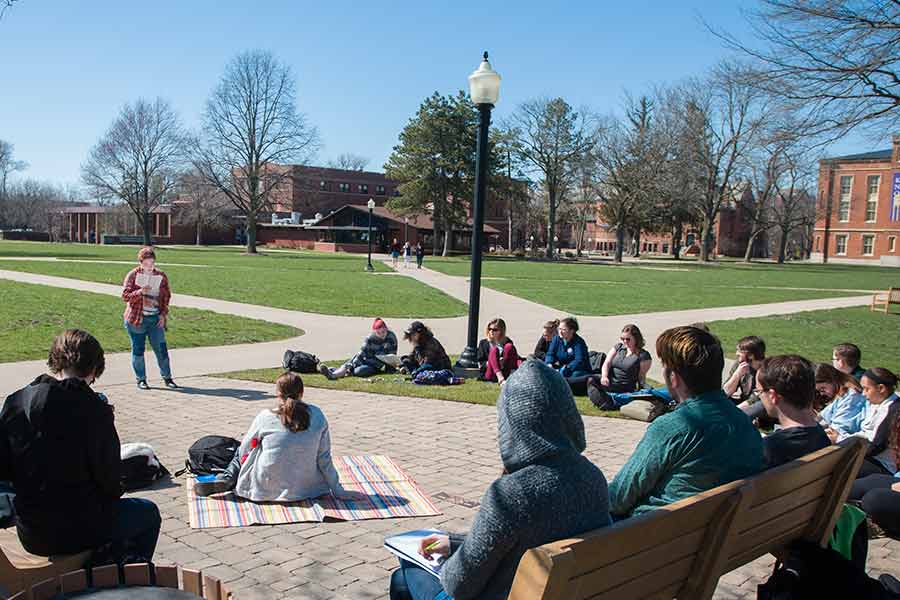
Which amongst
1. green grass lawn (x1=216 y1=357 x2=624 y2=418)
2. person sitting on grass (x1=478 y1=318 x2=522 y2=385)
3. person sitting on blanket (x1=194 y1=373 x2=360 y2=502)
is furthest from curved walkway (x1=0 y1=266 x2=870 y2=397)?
person sitting on blanket (x1=194 y1=373 x2=360 y2=502)

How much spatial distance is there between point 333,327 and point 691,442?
522 inches

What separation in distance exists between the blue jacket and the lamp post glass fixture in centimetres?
153

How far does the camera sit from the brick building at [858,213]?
83750 mm

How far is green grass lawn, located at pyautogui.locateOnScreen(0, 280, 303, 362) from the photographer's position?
1238 centimetres

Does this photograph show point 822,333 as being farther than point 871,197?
No

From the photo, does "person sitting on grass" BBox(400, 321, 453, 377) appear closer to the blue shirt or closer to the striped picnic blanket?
the striped picnic blanket

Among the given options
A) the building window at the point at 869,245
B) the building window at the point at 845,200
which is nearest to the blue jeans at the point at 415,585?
the building window at the point at 869,245

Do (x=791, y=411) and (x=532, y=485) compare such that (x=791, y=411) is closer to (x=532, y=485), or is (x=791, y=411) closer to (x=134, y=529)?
(x=532, y=485)

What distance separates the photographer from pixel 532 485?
7.89 feet

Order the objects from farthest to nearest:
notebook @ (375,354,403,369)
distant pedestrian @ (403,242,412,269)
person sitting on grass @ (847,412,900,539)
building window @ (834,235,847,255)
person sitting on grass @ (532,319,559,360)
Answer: building window @ (834,235,847,255) → distant pedestrian @ (403,242,412,269) → notebook @ (375,354,403,369) → person sitting on grass @ (532,319,559,360) → person sitting on grass @ (847,412,900,539)

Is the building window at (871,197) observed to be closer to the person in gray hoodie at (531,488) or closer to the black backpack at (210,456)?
the black backpack at (210,456)

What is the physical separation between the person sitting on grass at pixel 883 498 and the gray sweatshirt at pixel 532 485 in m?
3.24

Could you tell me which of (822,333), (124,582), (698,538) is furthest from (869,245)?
(124,582)

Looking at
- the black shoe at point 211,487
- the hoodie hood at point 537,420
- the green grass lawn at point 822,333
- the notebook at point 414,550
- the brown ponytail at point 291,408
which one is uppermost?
the hoodie hood at point 537,420
